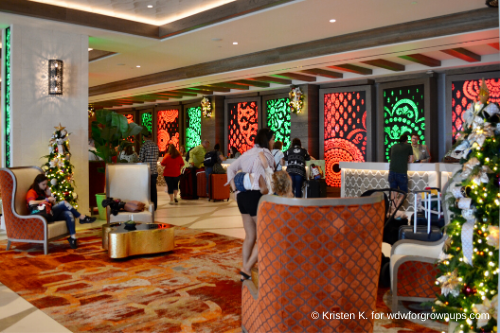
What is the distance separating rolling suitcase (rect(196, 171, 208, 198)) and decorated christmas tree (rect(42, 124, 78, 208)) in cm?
436

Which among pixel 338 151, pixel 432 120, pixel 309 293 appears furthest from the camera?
pixel 338 151

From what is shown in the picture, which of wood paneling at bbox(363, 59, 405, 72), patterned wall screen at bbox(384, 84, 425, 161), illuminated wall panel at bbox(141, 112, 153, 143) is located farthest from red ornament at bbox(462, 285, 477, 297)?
illuminated wall panel at bbox(141, 112, 153, 143)

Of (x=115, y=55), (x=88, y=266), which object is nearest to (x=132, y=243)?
(x=88, y=266)

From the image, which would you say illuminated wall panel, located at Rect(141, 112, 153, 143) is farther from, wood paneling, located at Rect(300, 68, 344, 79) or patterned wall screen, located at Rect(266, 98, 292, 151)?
wood paneling, located at Rect(300, 68, 344, 79)

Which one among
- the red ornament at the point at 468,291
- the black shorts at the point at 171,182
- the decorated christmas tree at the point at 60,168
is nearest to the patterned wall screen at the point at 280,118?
the black shorts at the point at 171,182

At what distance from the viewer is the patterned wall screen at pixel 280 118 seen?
14.3 m

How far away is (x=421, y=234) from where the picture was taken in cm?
379

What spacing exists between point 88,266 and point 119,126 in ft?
12.7

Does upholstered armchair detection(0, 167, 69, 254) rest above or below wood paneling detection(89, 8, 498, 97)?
below

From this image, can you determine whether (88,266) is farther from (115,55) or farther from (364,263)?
(115,55)

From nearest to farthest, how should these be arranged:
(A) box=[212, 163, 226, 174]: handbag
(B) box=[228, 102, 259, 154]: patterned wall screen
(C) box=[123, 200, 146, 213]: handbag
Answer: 1. (C) box=[123, 200, 146, 213]: handbag
2. (A) box=[212, 163, 226, 174]: handbag
3. (B) box=[228, 102, 259, 154]: patterned wall screen

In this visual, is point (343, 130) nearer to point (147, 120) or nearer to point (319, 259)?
point (147, 120)

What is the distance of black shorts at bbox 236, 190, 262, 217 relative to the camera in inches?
153

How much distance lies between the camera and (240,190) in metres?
3.98
